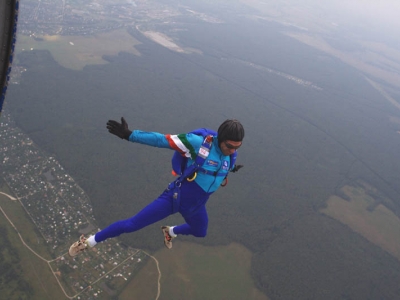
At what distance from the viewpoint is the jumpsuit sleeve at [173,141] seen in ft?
16.2

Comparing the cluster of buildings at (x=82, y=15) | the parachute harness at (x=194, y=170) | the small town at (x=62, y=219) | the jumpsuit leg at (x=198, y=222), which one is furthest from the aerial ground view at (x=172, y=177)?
the jumpsuit leg at (x=198, y=222)

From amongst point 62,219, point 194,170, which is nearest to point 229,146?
point 194,170

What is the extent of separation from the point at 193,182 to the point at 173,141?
3.69 feet

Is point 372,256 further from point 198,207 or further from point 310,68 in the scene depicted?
point 310,68

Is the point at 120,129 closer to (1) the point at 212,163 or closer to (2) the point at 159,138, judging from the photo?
(2) the point at 159,138

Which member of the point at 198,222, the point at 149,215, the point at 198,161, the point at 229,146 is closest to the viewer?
the point at 229,146

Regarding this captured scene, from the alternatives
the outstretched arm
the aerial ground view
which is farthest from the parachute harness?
the aerial ground view

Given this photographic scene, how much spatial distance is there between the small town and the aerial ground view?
0.13 meters

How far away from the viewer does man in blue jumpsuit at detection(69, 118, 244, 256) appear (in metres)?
5.38

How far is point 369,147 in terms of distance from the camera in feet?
232

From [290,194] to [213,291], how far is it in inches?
884

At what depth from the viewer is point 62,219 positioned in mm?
35312

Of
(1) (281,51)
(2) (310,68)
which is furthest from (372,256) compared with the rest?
(1) (281,51)

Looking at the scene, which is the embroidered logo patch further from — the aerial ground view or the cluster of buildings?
the cluster of buildings
